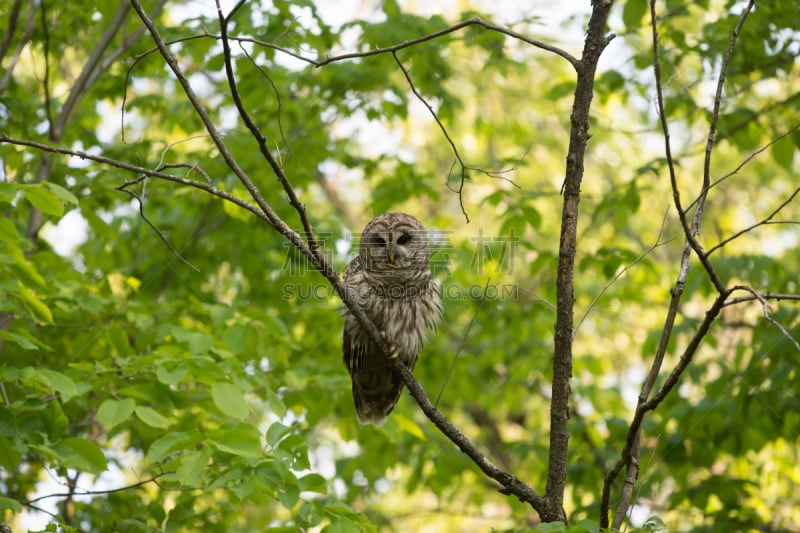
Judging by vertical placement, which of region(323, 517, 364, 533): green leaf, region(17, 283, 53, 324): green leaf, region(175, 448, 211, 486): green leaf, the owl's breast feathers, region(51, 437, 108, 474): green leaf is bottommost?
region(323, 517, 364, 533): green leaf

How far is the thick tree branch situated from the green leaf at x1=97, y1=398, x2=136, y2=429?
181 cm

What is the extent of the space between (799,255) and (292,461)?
24.9 ft

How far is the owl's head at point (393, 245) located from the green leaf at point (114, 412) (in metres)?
1.94

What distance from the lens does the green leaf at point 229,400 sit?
11.1 ft

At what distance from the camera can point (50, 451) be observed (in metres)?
3.11

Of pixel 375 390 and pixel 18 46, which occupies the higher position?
pixel 18 46

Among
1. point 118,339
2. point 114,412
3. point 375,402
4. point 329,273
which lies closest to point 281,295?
point 375,402

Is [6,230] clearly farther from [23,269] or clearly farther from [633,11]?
[633,11]

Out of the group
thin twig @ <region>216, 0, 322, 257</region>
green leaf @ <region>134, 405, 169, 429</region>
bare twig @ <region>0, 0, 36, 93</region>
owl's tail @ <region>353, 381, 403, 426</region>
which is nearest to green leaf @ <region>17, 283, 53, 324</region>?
green leaf @ <region>134, 405, 169, 429</region>

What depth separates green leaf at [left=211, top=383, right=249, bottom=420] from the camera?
338 cm

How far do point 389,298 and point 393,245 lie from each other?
351mm

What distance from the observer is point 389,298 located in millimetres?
4715

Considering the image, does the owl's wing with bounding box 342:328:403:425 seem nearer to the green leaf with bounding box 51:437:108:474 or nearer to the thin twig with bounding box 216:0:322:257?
the green leaf with bounding box 51:437:108:474

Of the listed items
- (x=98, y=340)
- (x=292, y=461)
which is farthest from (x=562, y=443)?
(x=98, y=340)
